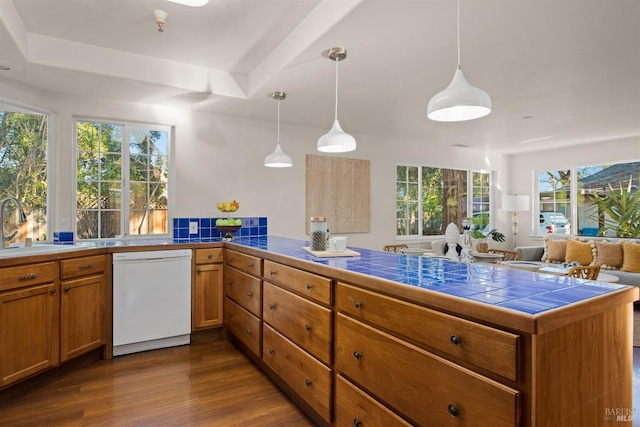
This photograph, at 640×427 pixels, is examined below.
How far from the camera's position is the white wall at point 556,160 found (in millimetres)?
5574

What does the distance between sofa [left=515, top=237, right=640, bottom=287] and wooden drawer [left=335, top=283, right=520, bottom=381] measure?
12.9 feet

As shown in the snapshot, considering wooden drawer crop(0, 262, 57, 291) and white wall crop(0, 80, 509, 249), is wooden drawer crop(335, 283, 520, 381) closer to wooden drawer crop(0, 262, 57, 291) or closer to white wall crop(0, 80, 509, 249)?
wooden drawer crop(0, 262, 57, 291)

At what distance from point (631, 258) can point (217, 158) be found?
5.34 m

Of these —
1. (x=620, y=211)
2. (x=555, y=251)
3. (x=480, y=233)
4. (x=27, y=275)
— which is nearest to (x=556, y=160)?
(x=620, y=211)

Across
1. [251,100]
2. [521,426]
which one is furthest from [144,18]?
[521,426]

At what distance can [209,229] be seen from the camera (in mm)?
4012

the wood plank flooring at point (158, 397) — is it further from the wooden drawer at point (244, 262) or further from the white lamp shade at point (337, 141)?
the white lamp shade at point (337, 141)

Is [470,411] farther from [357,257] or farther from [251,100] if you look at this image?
[251,100]

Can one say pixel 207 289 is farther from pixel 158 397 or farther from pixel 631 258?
pixel 631 258

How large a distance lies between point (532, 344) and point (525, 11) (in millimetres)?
1904

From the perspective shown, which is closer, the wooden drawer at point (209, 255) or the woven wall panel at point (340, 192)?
the wooden drawer at point (209, 255)

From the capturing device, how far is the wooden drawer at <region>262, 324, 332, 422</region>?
6.04 ft

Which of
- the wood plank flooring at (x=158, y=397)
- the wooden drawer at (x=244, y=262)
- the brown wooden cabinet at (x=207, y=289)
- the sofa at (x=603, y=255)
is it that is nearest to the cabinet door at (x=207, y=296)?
the brown wooden cabinet at (x=207, y=289)

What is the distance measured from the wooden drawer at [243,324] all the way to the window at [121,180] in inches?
50.0
